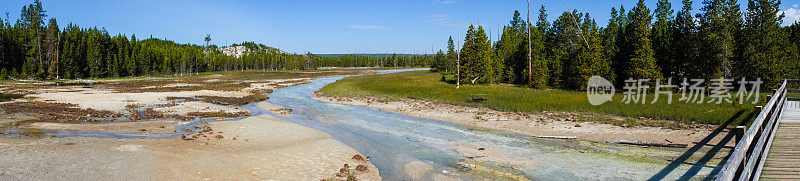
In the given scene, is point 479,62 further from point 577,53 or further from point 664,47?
point 664,47

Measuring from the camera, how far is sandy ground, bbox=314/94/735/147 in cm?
1577

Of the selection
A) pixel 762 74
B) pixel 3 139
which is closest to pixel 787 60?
pixel 762 74

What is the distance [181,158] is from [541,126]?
50.0ft

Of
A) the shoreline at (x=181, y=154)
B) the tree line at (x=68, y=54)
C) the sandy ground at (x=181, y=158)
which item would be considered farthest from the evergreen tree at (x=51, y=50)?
the sandy ground at (x=181, y=158)

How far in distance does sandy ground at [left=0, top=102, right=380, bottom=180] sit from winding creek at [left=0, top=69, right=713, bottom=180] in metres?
1.29

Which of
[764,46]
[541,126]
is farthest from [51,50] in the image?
[764,46]

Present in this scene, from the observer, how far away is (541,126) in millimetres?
19297

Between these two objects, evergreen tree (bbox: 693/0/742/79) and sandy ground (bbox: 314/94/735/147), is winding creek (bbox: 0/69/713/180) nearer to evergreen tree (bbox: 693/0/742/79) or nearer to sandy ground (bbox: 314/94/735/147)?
sandy ground (bbox: 314/94/735/147)

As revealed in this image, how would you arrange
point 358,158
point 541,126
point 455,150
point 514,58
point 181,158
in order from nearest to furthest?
point 181,158
point 358,158
point 455,150
point 541,126
point 514,58

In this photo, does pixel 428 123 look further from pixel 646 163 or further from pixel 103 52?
pixel 103 52

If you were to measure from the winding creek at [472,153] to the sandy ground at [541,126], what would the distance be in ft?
4.97

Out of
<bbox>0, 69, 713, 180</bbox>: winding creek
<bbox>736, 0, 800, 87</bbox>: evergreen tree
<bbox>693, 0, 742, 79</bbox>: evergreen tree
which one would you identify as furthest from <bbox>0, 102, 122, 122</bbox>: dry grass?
<bbox>736, 0, 800, 87</bbox>: evergreen tree

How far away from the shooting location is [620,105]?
2375cm

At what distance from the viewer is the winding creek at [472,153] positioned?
1119cm
